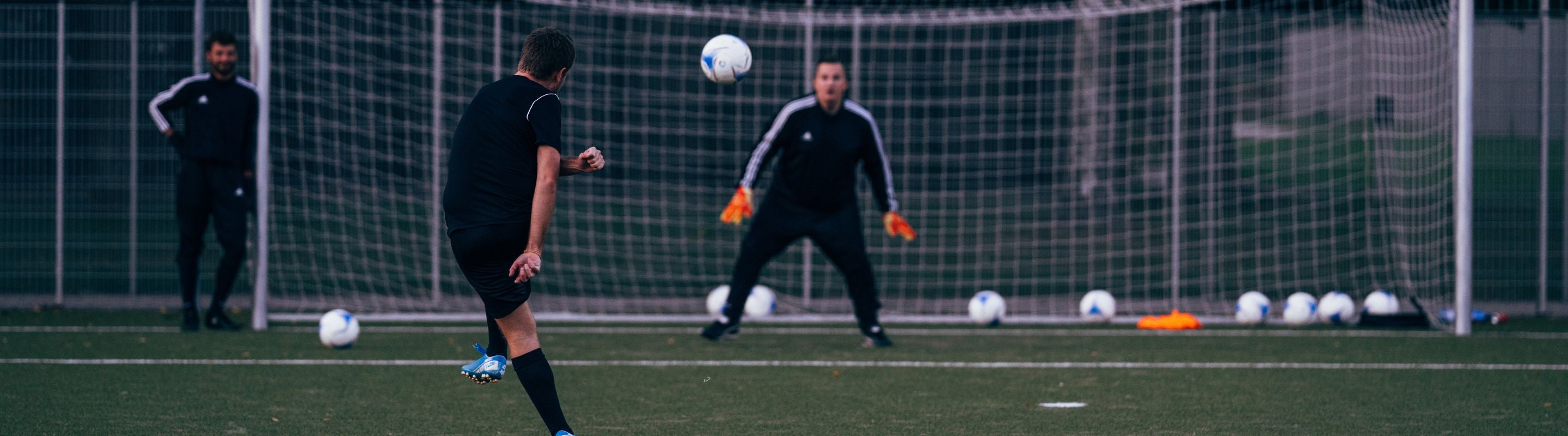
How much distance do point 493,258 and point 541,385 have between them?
1.35 feet

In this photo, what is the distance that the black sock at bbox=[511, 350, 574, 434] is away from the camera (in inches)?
175

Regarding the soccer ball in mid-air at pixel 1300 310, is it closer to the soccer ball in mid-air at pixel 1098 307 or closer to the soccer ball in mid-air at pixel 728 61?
the soccer ball in mid-air at pixel 1098 307

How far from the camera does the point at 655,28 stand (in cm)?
1788

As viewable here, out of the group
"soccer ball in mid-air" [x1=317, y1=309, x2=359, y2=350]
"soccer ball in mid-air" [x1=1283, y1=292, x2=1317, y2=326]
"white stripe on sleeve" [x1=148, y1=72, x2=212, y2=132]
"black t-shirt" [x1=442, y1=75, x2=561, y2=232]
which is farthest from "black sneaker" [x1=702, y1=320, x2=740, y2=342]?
"black t-shirt" [x1=442, y1=75, x2=561, y2=232]

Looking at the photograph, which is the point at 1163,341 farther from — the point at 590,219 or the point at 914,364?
the point at 590,219

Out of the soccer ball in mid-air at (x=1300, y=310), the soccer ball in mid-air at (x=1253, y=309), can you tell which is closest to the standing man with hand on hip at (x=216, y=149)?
the soccer ball in mid-air at (x=1253, y=309)

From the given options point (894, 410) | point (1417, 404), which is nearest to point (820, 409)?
point (894, 410)

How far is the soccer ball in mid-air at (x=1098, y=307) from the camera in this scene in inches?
370

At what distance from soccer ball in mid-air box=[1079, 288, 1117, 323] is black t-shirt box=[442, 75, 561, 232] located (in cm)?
574

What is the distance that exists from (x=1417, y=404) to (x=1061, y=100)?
1273cm

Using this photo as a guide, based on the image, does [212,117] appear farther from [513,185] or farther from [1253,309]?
[1253,309]

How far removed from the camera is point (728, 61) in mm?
6660

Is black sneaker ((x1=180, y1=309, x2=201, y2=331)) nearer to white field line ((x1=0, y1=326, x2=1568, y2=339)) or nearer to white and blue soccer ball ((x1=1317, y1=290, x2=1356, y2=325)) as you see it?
white field line ((x1=0, y1=326, x2=1568, y2=339))

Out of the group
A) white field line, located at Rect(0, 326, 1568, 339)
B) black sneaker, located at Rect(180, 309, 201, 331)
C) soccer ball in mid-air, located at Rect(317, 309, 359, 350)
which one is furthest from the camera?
white field line, located at Rect(0, 326, 1568, 339)
